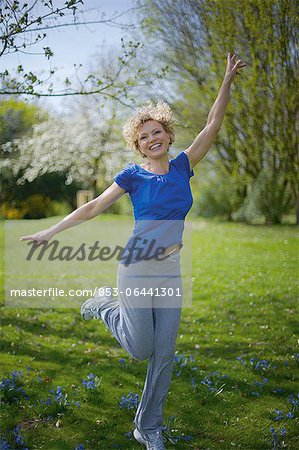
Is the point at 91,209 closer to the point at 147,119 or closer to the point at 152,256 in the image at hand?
the point at 152,256

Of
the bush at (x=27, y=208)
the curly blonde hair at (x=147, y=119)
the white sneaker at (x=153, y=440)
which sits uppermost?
the curly blonde hair at (x=147, y=119)

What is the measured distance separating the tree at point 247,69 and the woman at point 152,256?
3057mm

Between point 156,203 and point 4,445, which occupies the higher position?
point 156,203

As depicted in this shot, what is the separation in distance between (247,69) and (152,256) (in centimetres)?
699

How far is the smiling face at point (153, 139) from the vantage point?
2.79 metres

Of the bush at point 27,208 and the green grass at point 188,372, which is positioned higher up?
A: the bush at point 27,208

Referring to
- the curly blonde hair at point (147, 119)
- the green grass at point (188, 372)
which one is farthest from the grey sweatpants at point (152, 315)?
the curly blonde hair at point (147, 119)

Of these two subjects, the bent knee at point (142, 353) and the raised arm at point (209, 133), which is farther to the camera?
the raised arm at point (209, 133)

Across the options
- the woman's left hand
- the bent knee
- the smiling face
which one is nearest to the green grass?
Result: the bent knee

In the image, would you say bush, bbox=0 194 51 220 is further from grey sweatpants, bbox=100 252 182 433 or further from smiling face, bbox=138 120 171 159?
grey sweatpants, bbox=100 252 182 433

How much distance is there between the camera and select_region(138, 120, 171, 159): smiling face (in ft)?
9.16

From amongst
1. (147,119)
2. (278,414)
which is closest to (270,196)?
(278,414)

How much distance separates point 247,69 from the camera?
8.86 m

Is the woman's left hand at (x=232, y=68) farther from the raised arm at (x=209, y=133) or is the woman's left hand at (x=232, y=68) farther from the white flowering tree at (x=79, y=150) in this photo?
the white flowering tree at (x=79, y=150)
